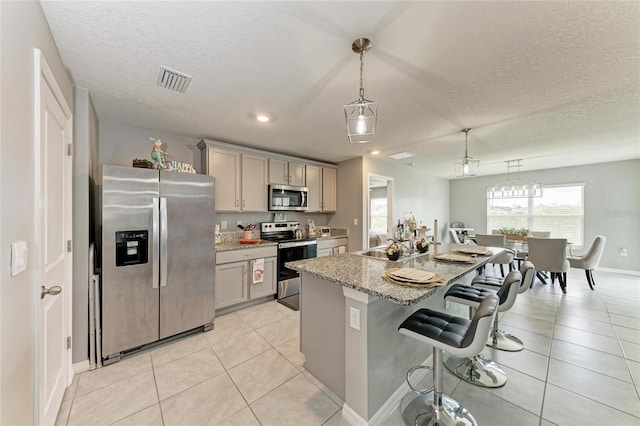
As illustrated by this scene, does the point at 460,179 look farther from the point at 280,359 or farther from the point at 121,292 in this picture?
the point at 121,292

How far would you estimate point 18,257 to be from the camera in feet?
3.27

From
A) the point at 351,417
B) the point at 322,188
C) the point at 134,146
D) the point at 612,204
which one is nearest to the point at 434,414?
the point at 351,417

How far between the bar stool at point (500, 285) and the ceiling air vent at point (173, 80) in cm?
337

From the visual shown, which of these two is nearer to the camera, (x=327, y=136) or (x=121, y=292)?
(x=121, y=292)

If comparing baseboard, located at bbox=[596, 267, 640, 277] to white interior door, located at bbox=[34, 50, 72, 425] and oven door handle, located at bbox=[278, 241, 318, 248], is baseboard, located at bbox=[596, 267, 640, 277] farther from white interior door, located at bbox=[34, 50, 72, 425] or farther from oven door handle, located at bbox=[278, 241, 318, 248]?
white interior door, located at bbox=[34, 50, 72, 425]

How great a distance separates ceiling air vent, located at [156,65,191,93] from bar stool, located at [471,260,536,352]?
337 cm

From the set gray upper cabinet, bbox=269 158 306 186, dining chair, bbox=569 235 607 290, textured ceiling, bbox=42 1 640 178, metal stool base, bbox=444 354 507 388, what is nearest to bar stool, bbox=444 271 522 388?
metal stool base, bbox=444 354 507 388

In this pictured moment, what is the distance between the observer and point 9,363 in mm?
931

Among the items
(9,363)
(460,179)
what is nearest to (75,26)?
→ (9,363)

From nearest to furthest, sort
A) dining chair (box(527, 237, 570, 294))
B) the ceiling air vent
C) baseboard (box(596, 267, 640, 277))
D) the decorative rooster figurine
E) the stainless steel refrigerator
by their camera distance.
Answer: the ceiling air vent
the stainless steel refrigerator
the decorative rooster figurine
dining chair (box(527, 237, 570, 294))
baseboard (box(596, 267, 640, 277))

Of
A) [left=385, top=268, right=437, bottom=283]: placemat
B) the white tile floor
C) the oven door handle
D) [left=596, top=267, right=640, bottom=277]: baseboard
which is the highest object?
[left=385, top=268, right=437, bottom=283]: placemat

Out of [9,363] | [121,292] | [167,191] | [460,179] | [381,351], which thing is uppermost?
[460,179]

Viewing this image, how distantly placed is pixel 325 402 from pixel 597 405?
1.94 metres

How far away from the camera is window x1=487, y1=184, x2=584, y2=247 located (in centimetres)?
555
